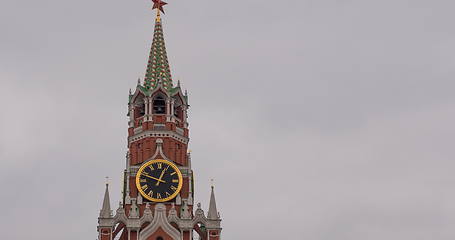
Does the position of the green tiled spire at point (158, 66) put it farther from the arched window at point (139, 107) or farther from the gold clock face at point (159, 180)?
the gold clock face at point (159, 180)

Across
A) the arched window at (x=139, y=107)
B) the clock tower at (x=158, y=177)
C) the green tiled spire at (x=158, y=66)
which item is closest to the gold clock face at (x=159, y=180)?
the clock tower at (x=158, y=177)

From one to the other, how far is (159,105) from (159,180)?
1045cm

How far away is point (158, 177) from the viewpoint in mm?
115812

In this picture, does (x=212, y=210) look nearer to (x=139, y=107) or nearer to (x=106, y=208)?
(x=106, y=208)

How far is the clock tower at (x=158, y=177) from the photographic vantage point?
370 ft

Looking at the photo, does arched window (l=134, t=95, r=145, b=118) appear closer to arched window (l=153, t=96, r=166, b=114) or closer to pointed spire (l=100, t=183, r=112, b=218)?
arched window (l=153, t=96, r=166, b=114)

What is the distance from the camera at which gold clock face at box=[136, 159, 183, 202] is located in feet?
376

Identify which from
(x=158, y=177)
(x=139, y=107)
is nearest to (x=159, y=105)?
(x=139, y=107)

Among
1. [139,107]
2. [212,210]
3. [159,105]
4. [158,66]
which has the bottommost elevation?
[212,210]

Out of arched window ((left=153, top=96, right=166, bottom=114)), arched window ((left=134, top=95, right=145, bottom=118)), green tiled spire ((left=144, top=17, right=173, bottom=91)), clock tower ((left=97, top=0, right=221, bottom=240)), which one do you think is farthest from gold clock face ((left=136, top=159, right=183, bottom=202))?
green tiled spire ((left=144, top=17, right=173, bottom=91))

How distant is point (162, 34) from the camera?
130m

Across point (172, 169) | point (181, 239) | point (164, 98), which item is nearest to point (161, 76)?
point (164, 98)

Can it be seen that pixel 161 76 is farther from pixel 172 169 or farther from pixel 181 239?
pixel 181 239

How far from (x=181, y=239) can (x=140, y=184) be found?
301 inches
